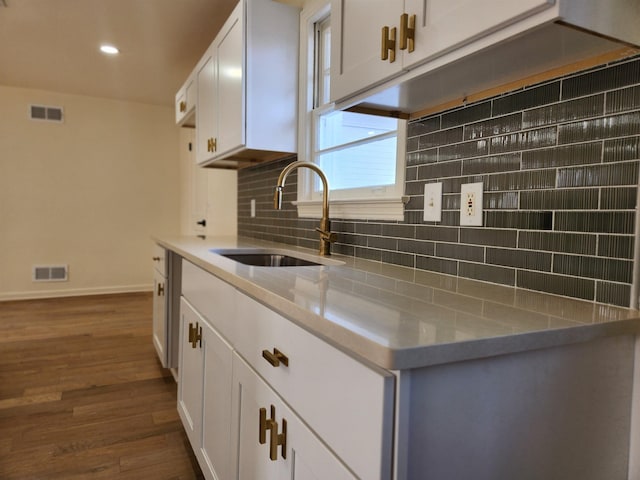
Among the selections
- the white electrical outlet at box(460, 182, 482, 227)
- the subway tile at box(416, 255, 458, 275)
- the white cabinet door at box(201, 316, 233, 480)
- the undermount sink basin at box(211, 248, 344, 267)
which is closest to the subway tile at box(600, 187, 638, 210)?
the white electrical outlet at box(460, 182, 482, 227)

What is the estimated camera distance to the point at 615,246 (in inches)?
34.6

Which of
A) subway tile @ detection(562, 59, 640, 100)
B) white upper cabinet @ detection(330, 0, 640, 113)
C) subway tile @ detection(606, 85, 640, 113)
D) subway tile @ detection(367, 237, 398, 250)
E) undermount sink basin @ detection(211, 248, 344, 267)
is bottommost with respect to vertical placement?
undermount sink basin @ detection(211, 248, 344, 267)

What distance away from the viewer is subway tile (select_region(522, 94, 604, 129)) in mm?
917

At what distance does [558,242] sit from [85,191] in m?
5.23

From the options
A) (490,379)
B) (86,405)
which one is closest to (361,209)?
(490,379)

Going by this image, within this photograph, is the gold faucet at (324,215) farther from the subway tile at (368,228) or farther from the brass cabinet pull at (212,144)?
the brass cabinet pull at (212,144)

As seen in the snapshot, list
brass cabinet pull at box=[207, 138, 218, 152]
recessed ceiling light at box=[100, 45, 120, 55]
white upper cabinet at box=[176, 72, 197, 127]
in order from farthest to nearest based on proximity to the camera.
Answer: recessed ceiling light at box=[100, 45, 120, 55]
white upper cabinet at box=[176, 72, 197, 127]
brass cabinet pull at box=[207, 138, 218, 152]

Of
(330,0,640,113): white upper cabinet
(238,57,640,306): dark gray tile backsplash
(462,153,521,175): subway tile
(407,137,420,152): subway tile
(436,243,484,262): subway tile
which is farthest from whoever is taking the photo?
(407,137,420,152): subway tile

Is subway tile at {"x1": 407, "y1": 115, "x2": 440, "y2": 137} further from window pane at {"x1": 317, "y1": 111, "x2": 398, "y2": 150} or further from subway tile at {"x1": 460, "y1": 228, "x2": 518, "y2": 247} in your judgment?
subway tile at {"x1": 460, "y1": 228, "x2": 518, "y2": 247}

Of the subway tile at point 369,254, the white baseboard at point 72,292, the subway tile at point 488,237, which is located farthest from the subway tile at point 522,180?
the white baseboard at point 72,292

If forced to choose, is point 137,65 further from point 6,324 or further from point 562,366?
point 562,366

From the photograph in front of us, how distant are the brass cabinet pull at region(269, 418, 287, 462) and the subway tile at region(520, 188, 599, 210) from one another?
759 millimetres

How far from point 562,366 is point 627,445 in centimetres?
26

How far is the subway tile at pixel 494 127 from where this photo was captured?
3.60ft
